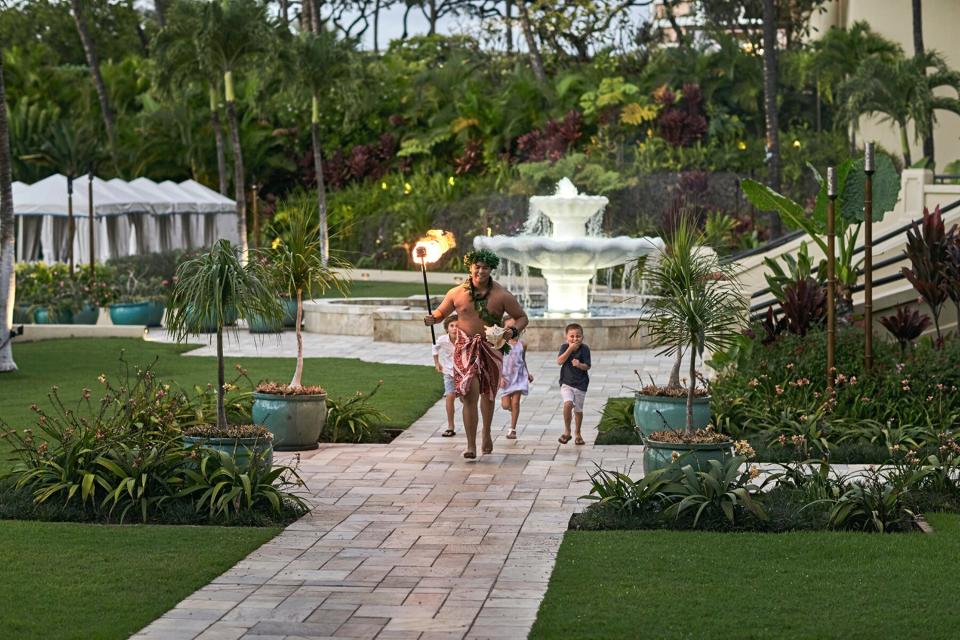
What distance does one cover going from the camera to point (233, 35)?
3111 cm

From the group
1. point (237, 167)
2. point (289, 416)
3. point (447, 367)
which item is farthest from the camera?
point (237, 167)

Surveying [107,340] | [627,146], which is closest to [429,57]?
[627,146]

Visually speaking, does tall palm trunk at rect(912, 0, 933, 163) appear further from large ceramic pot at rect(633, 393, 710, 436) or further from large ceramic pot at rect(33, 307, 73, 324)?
large ceramic pot at rect(633, 393, 710, 436)

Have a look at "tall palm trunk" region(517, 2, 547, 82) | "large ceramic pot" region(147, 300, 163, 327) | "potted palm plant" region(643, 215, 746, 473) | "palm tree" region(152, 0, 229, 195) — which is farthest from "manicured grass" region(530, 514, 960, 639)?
"tall palm trunk" region(517, 2, 547, 82)

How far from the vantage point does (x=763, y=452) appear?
11.5m

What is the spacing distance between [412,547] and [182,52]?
25.9 meters

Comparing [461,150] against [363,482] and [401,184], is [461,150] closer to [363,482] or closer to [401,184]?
[401,184]

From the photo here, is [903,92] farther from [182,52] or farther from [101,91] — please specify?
[101,91]

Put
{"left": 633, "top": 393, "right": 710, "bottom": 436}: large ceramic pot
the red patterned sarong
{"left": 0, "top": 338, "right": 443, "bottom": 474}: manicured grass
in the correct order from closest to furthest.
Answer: {"left": 633, "top": 393, "right": 710, "bottom": 436}: large ceramic pot → the red patterned sarong → {"left": 0, "top": 338, "right": 443, "bottom": 474}: manicured grass

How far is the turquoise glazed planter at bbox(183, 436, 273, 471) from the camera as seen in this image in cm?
973

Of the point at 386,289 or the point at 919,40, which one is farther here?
the point at 386,289

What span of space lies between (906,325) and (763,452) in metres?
3.37

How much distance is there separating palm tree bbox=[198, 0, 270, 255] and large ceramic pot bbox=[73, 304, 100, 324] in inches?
229

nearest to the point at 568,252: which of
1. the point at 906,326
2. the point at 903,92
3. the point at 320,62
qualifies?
the point at 906,326
